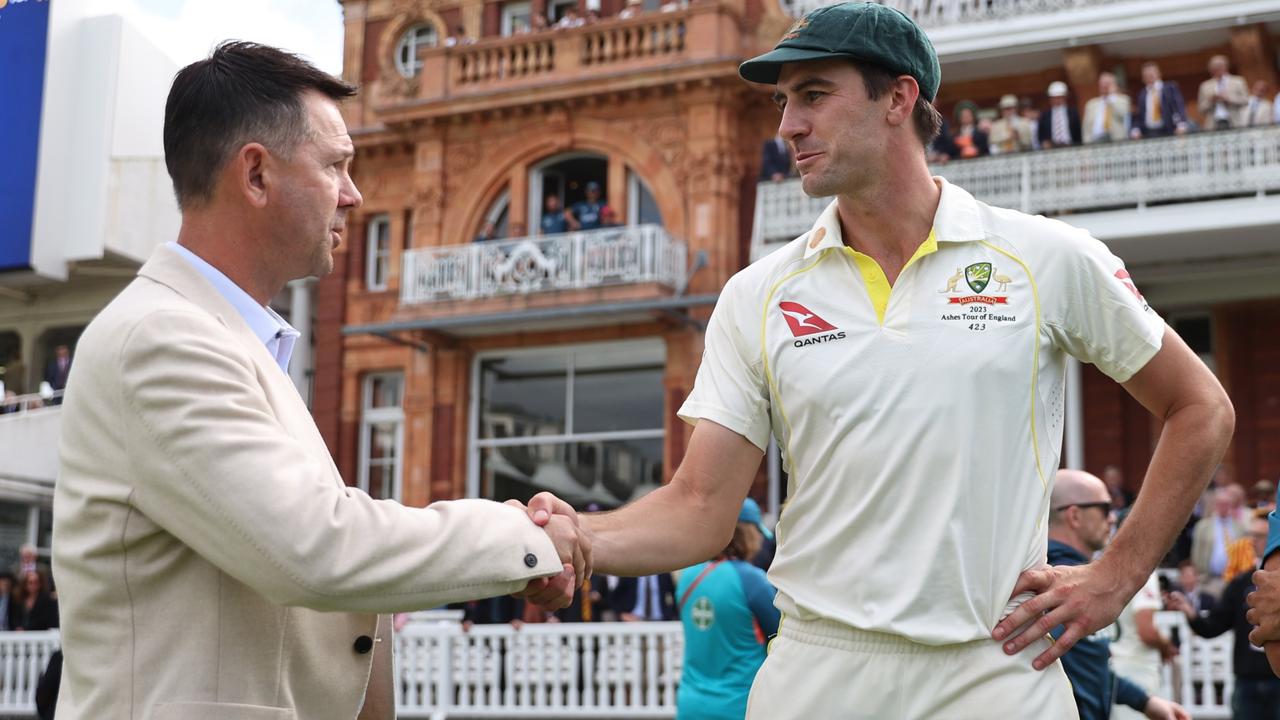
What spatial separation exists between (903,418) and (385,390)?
78.4 ft

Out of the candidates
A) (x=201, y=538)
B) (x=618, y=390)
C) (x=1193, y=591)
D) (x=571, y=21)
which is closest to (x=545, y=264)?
(x=618, y=390)

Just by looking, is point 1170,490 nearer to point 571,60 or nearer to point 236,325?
point 236,325

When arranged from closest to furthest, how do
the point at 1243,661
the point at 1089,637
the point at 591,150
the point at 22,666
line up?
the point at 1089,637 → the point at 1243,661 → the point at 22,666 → the point at 591,150

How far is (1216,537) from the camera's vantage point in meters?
14.7

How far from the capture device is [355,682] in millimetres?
3115

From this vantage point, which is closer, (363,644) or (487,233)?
(363,644)

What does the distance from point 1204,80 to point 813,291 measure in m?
19.8

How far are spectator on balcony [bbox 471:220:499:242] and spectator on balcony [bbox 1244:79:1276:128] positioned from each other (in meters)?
11.7

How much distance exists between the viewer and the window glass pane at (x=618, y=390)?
78.0 ft

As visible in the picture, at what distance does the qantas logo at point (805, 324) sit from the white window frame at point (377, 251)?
78.7 ft

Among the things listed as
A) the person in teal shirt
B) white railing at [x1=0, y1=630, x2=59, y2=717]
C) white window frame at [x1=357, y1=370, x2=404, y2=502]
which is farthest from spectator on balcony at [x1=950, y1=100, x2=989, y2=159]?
the person in teal shirt

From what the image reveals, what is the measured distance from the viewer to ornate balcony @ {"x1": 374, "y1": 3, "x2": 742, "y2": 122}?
23.3m

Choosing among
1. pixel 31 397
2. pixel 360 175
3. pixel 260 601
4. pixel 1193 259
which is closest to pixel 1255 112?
pixel 1193 259

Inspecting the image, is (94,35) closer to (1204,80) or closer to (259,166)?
(1204,80)
